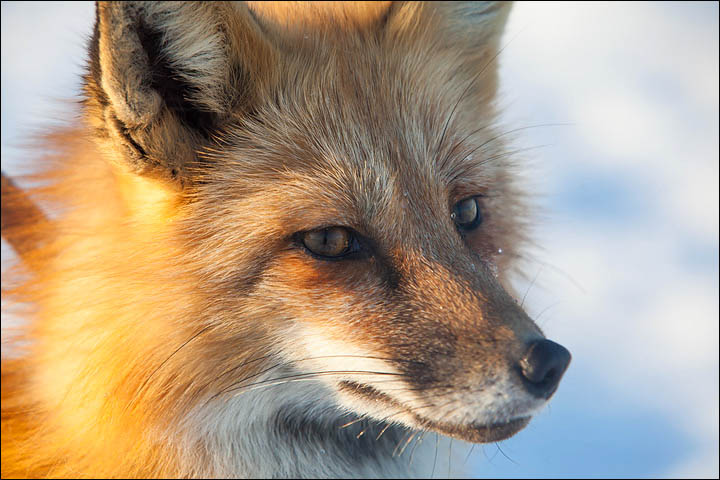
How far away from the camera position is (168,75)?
2.04 meters

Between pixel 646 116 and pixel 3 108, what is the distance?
4568 millimetres

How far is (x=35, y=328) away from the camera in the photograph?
254 centimetres

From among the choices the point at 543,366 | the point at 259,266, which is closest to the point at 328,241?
the point at 259,266

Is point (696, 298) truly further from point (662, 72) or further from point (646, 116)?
point (662, 72)

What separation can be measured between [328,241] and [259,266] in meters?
0.23

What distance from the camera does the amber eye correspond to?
6.82ft

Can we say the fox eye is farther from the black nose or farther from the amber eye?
the black nose

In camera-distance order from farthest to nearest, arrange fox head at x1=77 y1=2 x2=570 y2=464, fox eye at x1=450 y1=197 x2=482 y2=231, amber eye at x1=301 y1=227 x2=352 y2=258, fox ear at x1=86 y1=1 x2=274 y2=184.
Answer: fox eye at x1=450 y1=197 x2=482 y2=231
amber eye at x1=301 y1=227 x2=352 y2=258
fox head at x1=77 y1=2 x2=570 y2=464
fox ear at x1=86 y1=1 x2=274 y2=184

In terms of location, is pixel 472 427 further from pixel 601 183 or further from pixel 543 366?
pixel 601 183

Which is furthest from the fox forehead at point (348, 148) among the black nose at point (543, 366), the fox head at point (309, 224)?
the black nose at point (543, 366)

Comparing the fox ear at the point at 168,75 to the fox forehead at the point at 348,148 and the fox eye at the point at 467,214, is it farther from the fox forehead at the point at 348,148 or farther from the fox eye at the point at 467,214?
the fox eye at the point at 467,214

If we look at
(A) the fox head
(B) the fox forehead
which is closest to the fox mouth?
(A) the fox head

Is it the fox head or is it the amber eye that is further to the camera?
the amber eye

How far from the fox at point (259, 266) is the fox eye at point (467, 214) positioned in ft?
0.05
